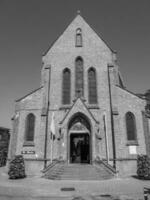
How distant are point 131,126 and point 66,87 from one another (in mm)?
8667

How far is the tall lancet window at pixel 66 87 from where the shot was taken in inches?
796

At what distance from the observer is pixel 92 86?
20641mm

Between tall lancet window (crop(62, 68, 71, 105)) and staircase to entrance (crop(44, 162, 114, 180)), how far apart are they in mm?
7277

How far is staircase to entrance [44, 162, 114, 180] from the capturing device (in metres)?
14.2

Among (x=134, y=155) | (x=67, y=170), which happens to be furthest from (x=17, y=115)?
(x=134, y=155)

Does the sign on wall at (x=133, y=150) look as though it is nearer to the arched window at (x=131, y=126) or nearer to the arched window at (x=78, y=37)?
the arched window at (x=131, y=126)

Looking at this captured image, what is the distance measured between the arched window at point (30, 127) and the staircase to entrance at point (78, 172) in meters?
4.46

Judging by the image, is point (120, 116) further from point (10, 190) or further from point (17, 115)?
point (10, 190)

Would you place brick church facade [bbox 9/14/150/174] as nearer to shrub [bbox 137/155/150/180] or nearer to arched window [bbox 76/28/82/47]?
arched window [bbox 76/28/82/47]

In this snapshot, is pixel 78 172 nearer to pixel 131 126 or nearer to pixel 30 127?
pixel 30 127

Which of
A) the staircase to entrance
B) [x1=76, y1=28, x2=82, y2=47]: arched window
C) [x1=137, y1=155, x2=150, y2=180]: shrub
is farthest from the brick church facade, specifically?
[x1=137, y1=155, x2=150, y2=180]: shrub

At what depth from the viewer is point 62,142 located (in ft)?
57.6

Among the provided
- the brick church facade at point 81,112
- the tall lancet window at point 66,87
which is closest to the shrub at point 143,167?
the brick church facade at point 81,112

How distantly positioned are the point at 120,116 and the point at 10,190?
12.8 m
